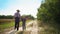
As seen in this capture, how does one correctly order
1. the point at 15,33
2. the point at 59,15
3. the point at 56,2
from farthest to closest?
the point at 59,15, the point at 56,2, the point at 15,33

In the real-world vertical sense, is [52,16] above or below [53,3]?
below

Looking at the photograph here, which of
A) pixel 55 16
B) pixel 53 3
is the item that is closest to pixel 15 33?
pixel 53 3

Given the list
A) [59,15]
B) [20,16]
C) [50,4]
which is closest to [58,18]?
[59,15]

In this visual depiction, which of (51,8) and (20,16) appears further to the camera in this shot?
(51,8)

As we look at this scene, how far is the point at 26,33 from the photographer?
13.5m

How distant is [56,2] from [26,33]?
7363 millimetres

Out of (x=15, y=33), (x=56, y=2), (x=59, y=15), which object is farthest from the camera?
(x=59, y=15)

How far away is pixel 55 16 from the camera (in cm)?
2158

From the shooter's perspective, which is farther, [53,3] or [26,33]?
[53,3]

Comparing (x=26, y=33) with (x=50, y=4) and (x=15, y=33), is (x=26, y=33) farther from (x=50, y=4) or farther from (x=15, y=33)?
(x=50, y=4)

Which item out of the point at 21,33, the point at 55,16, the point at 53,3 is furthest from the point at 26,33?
the point at 55,16

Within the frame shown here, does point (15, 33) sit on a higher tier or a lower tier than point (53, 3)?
lower

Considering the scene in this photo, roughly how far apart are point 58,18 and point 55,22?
91 cm

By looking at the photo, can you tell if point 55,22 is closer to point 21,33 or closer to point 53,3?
point 53,3
